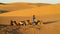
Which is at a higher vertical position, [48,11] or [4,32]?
[48,11]

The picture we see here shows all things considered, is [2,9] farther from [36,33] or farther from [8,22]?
[36,33]

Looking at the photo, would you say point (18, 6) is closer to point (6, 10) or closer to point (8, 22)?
point (6, 10)

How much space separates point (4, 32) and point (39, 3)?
19.4 inches

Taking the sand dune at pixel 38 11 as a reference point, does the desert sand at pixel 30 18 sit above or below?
below

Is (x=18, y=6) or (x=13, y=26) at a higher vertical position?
(x=18, y=6)

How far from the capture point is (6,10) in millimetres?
1019

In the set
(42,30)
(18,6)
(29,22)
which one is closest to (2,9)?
(18,6)

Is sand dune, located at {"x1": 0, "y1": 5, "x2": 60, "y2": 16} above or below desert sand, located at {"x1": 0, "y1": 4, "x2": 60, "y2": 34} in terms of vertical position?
above

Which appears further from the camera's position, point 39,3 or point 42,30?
point 39,3

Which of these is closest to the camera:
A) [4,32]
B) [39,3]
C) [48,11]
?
[4,32]

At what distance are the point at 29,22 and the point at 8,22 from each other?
0.54 feet

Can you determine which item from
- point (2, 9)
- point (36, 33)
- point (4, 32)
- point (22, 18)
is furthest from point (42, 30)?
point (2, 9)

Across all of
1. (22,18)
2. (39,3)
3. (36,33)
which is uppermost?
(39,3)

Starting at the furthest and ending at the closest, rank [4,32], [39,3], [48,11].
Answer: [39,3], [48,11], [4,32]
